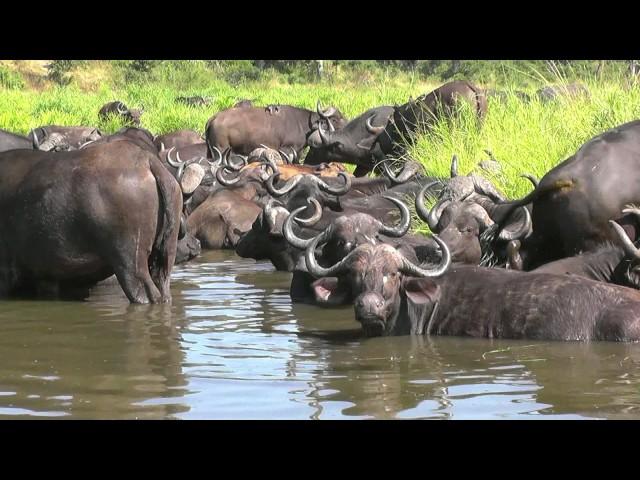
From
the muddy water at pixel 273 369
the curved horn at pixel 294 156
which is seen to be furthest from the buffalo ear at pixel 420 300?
the curved horn at pixel 294 156

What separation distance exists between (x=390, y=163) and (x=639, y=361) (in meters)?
13.0

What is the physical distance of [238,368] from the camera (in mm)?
7457

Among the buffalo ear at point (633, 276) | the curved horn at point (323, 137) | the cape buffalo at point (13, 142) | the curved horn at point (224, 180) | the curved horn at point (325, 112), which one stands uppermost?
the curved horn at point (325, 112)

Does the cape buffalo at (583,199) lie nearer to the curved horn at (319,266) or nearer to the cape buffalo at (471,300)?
the cape buffalo at (471,300)

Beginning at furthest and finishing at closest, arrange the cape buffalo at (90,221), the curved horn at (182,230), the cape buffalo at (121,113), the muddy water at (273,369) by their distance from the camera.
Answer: the cape buffalo at (121,113) < the curved horn at (182,230) < the cape buffalo at (90,221) < the muddy water at (273,369)

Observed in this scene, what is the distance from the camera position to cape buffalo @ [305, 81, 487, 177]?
1849 cm

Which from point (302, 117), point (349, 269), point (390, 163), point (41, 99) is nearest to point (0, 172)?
point (349, 269)

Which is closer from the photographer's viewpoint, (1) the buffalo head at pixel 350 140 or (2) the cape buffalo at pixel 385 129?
(2) the cape buffalo at pixel 385 129

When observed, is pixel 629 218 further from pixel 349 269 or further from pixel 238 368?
pixel 238 368

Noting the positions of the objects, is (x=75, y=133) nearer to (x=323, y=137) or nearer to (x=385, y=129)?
(x=323, y=137)

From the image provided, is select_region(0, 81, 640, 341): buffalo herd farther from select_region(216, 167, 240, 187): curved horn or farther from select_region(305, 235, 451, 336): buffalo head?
select_region(216, 167, 240, 187): curved horn

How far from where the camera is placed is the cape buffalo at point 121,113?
97.6 feet

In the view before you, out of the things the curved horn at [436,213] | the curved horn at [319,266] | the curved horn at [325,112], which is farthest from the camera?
the curved horn at [325,112]

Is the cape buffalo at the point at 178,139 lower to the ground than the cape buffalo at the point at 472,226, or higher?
higher
